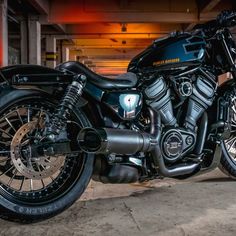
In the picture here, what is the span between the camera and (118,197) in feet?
10.4

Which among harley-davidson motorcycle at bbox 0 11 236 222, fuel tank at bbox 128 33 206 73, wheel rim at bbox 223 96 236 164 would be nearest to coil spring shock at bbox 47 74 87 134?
harley-davidson motorcycle at bbox 0 11 236 222

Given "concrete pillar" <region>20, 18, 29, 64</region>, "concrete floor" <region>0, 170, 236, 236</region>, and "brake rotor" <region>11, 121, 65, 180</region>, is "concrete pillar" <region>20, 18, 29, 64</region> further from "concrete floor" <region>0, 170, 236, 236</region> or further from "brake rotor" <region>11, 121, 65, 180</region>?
"brake rotor" <region>11, 121, 65, 180</region>

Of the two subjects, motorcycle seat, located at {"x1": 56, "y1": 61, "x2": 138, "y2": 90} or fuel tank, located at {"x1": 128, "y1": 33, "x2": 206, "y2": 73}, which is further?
fuel tank, located at {"x1": 128, "y1": 33, "x2": 206, "y2": 73}

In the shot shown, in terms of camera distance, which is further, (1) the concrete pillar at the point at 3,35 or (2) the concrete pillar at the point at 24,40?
(2) the concrete pillar at the point at 24,40

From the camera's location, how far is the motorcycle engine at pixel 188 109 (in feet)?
9.16

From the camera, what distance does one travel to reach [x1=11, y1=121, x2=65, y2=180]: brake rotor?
238 centimetres

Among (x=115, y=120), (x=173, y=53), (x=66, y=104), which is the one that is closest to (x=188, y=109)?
(x=173, y=53)

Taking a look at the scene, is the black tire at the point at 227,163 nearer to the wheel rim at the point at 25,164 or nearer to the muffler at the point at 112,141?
the muffler at the point at 112,141

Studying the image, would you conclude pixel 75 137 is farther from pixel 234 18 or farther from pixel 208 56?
pixel 234 18

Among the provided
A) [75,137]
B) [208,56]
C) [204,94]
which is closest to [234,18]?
[208,56]

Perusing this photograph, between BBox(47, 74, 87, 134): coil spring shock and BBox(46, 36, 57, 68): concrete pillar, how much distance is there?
10351mm

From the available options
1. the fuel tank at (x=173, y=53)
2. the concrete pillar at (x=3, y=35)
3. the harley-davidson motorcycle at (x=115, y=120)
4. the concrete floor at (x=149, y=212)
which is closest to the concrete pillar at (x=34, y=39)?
the concrete pillar at (x=3, y=35)

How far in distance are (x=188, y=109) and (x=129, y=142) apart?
2.21 feet

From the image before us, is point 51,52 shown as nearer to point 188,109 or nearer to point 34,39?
point 34,39
